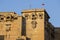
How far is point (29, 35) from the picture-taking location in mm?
52844

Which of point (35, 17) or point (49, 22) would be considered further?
point (49, 22)

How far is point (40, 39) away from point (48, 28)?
4760mm

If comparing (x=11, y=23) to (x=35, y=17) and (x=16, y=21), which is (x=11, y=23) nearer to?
(x=16, y=21)

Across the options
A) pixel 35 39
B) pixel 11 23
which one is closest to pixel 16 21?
pixel 11 23

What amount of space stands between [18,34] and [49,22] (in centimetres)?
740

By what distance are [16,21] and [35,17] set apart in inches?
129

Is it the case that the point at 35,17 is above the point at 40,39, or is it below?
above

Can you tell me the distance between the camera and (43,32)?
5234 centimetres

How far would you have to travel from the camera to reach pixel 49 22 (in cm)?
5775

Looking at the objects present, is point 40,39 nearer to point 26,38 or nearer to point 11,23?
point 26,38

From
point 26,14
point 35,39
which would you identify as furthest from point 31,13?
point 35,39

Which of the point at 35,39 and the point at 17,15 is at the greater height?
the point at 17,15

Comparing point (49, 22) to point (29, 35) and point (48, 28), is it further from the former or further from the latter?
point (29, 35)

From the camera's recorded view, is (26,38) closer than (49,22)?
Yes
